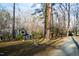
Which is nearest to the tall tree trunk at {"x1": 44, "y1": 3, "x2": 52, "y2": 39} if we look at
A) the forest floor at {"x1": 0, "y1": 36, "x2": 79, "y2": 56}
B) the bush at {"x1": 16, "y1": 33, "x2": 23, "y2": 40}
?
the forest floor at {"x1": 0, "y1": 36, "x2": 79, "y2": 56}

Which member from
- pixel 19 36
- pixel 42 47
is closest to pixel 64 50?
pixel 42 47

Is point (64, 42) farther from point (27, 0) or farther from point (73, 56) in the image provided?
point (27, 0)

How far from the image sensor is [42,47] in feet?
14.5

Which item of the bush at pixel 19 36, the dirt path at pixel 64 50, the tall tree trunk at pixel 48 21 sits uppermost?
the tall tree trunk at pixel 48 21

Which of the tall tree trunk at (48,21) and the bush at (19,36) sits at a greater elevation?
the tall tree trunk at (48,21)

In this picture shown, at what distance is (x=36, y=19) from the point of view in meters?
4.43

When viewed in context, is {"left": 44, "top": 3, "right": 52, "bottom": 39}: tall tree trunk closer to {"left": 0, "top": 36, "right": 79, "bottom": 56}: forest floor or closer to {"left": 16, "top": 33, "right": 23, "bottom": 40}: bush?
{"left": 0, "top": 36, "right": 79, "bottom": 56}: forest floor

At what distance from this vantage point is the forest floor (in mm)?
4387

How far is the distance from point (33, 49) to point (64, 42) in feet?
0.91

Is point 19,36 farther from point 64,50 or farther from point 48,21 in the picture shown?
point 64,50

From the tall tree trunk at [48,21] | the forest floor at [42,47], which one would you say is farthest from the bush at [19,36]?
the tall tree trunk at [48,21]

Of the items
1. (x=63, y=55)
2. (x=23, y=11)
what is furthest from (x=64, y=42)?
(x=23, y=11)

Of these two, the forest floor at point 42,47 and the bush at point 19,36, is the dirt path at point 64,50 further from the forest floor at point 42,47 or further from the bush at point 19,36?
the bush at point 19,36

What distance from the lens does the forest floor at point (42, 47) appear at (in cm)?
439
